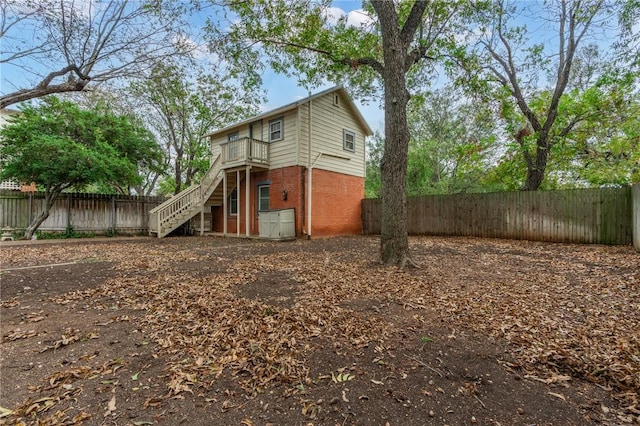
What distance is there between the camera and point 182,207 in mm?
14055

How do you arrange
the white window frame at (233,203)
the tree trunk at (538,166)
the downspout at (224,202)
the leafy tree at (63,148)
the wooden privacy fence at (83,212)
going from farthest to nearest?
the white window frame at (233,203), the downspout at (224,202), the wooden privacy fence at (83,212), the tree trunk at (538,166), the leafy tree at (63,148)

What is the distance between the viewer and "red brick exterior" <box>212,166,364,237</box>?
12500 millimetres

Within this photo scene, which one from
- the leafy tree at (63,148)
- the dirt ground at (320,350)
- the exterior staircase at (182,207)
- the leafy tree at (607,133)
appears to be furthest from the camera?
the exterior staircase at (182,207)

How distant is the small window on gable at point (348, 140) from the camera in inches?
576

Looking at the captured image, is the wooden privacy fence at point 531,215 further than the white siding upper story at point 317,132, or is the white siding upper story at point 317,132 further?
the white siding upper story at point 317,132

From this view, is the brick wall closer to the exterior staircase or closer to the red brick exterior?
the red brick exterior

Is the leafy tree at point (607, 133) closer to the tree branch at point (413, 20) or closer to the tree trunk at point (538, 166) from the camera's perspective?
the tree trunk at point (538, 166)

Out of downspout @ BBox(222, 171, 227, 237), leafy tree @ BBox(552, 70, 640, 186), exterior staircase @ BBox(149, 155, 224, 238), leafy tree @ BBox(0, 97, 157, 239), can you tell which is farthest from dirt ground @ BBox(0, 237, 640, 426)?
downspout @ BBox(222, 171, 227, 237)

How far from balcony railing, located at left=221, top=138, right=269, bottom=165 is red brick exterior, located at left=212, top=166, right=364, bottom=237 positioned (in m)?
0.88

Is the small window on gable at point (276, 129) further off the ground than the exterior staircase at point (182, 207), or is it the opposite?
the small window on gable at point (276, 129)

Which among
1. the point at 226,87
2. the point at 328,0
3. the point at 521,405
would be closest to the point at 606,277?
the point at 521,405

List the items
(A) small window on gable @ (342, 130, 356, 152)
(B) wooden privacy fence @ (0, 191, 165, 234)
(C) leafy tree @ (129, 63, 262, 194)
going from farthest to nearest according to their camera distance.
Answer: (C) leafy tree @ (129, 63, 262, 194), (A) small window on gable @ (342, 130, 356, 152), (B) wooden privacy fence @ (0, 191, 165, 234)

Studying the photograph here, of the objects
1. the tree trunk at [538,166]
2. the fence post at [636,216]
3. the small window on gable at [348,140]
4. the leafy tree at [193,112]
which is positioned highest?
the leafy tree at [193,112]

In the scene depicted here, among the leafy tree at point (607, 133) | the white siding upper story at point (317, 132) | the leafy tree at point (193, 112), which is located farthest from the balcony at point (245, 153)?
the leafy tree at point (607, 133)
